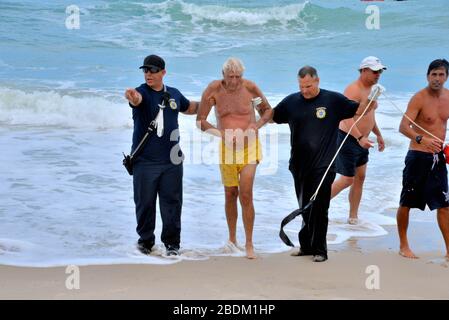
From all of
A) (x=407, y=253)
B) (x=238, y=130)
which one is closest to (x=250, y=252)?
(x=238, y=130)

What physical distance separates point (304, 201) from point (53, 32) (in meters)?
16.6

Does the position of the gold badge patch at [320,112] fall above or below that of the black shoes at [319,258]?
above

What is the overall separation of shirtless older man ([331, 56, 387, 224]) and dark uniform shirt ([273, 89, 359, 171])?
1.10m

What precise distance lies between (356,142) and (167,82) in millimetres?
11222

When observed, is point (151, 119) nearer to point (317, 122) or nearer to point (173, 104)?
point (173, 104)

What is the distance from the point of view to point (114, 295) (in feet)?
16.1

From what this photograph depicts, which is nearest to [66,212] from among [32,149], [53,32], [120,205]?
[120,205]

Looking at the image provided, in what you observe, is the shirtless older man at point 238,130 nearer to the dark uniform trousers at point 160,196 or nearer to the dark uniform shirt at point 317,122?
the dark uniform shirt at point 317,122

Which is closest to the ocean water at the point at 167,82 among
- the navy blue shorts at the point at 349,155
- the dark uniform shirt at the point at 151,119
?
the navy blue shorts at the point at 349,155

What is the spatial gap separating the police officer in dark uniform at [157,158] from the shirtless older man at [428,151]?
180 centimetres

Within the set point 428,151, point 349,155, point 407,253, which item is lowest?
point 407,253

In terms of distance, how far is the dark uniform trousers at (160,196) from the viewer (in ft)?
20.4

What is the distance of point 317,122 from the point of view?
6.01m

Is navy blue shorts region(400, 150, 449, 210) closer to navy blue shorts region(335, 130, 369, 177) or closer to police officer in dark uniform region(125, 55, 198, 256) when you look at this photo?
navy blue shorts region(335, 130, 369, 177)
